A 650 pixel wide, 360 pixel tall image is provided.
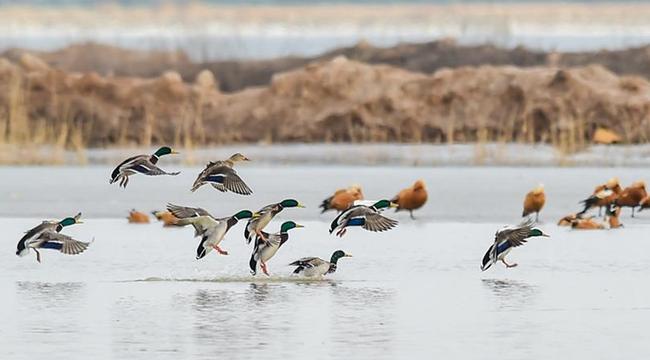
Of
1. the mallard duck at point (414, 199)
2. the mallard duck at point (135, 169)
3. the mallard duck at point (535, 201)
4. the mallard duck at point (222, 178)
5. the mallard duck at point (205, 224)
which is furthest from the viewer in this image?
the mallard duck at point (414, 199)

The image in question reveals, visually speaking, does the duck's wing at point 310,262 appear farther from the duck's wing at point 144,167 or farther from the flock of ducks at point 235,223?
the duck's wing at point 144,167

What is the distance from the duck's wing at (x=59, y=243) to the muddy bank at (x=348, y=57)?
62.1 ft

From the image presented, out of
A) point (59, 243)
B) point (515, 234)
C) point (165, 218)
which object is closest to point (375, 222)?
point (515, 234)

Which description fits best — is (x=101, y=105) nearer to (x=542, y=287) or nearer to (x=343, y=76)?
(x=343, y=76)

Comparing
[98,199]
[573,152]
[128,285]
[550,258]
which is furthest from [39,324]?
[573,152]

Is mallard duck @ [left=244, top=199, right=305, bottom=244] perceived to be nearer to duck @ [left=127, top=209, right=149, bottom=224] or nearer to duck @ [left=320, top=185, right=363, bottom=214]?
duck @ [left=127, top=209, right=149, bottom=224]

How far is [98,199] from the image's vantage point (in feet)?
62.4

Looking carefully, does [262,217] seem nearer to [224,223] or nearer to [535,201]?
[224,223]

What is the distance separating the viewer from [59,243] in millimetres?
13008

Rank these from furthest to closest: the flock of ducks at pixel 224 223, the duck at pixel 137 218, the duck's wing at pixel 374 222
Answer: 1. the duck at pixel 137 218
2. the duck's wing at pixel 374 222
3. the flock of ducks at pixel 224 223

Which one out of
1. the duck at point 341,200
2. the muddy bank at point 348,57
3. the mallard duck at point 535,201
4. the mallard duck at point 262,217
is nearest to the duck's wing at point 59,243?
the mallard duck at point 262,217

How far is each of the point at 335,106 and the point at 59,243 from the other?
54.8ft

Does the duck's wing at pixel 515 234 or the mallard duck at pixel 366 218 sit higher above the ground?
the mallard duck at pixel 366 218

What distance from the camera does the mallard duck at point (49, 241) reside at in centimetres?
1288
